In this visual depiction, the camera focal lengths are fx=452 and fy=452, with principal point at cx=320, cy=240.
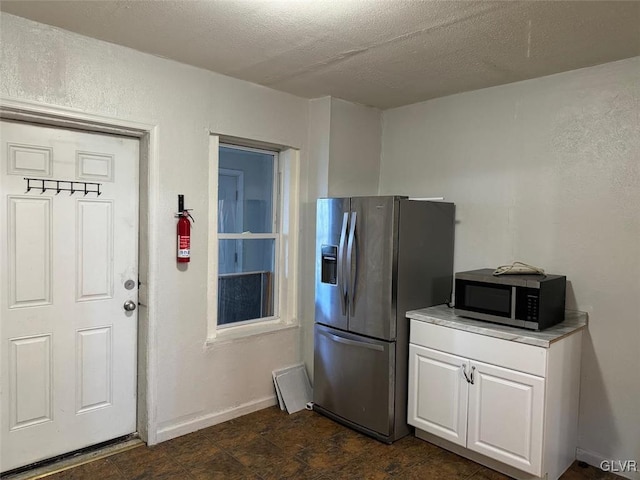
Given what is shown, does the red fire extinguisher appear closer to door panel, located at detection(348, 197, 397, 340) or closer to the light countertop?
door panel, located at detection(348, 197, 397, 340)

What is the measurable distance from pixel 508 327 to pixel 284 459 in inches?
62.4

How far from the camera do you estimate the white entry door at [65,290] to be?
2.49 meters

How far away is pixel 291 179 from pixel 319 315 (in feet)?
3.64

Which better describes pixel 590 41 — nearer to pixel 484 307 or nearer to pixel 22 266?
pixel 484 307

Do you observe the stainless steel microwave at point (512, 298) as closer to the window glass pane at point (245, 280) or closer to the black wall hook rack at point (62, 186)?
the window glass pane at point (245, 280)

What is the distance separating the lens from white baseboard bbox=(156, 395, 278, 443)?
2979 mm

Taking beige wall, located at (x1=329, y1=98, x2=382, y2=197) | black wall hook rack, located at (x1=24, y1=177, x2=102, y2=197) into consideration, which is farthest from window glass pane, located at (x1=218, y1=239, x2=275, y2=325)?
black wall hook rack, located at (x1=24, y1=177, x2=102, y2=197)

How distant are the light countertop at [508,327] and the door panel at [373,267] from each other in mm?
198

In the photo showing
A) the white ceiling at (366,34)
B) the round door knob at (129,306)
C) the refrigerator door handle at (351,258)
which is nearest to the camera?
the white ceiling at (366,34)

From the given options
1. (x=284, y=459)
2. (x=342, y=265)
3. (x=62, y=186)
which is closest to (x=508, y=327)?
(x=342, y=265)

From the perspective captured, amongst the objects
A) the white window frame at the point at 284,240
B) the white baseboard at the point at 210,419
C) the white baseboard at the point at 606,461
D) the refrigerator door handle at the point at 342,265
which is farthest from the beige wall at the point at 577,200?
the white baseboard at the point at 210,419

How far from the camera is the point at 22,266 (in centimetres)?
252

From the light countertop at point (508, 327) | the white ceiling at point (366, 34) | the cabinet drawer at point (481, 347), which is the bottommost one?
the cabinet drawer at point (481, 347)

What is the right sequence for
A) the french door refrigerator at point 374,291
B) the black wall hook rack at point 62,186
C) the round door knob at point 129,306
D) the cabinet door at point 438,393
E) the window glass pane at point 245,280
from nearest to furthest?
the black wall hook rack at point 62,186
the cabinet door at point 438,393
the round door knob at point 129,306
the french door refrigerator at point 374,291
the window glass pane at point 245,280
